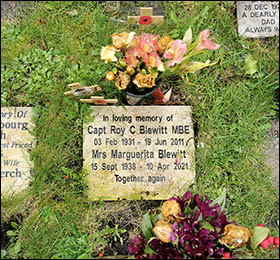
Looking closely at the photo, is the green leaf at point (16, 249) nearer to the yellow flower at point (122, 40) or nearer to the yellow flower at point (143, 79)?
the yellow flower at point (143, 79)

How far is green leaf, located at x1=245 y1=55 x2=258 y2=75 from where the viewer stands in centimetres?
226

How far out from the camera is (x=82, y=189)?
206cm

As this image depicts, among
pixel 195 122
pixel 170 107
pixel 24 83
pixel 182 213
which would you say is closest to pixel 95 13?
pixel 24 83

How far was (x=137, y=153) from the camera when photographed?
2.09 meters

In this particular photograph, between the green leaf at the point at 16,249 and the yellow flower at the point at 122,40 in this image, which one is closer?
the yellow flower at the point at 122,40

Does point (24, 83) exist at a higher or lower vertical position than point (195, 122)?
higher

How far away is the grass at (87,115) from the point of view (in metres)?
2.02

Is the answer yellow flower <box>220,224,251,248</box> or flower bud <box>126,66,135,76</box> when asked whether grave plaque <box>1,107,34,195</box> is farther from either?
yellow flower <box>220,224,251,248</box>

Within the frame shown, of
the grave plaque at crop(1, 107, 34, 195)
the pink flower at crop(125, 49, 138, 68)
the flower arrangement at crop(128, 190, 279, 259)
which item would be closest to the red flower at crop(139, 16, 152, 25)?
the pink flower at crop(125, 49, 138, 68)

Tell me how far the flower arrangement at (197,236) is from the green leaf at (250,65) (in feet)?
4.18

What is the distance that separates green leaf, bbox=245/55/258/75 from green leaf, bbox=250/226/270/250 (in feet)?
4.21

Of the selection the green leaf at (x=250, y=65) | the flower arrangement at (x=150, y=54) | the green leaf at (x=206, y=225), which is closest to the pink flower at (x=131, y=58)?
the flower arrangement at (x=150, y=54)

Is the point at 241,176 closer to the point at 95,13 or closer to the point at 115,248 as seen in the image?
the point at 115,248

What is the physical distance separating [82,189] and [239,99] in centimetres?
138
